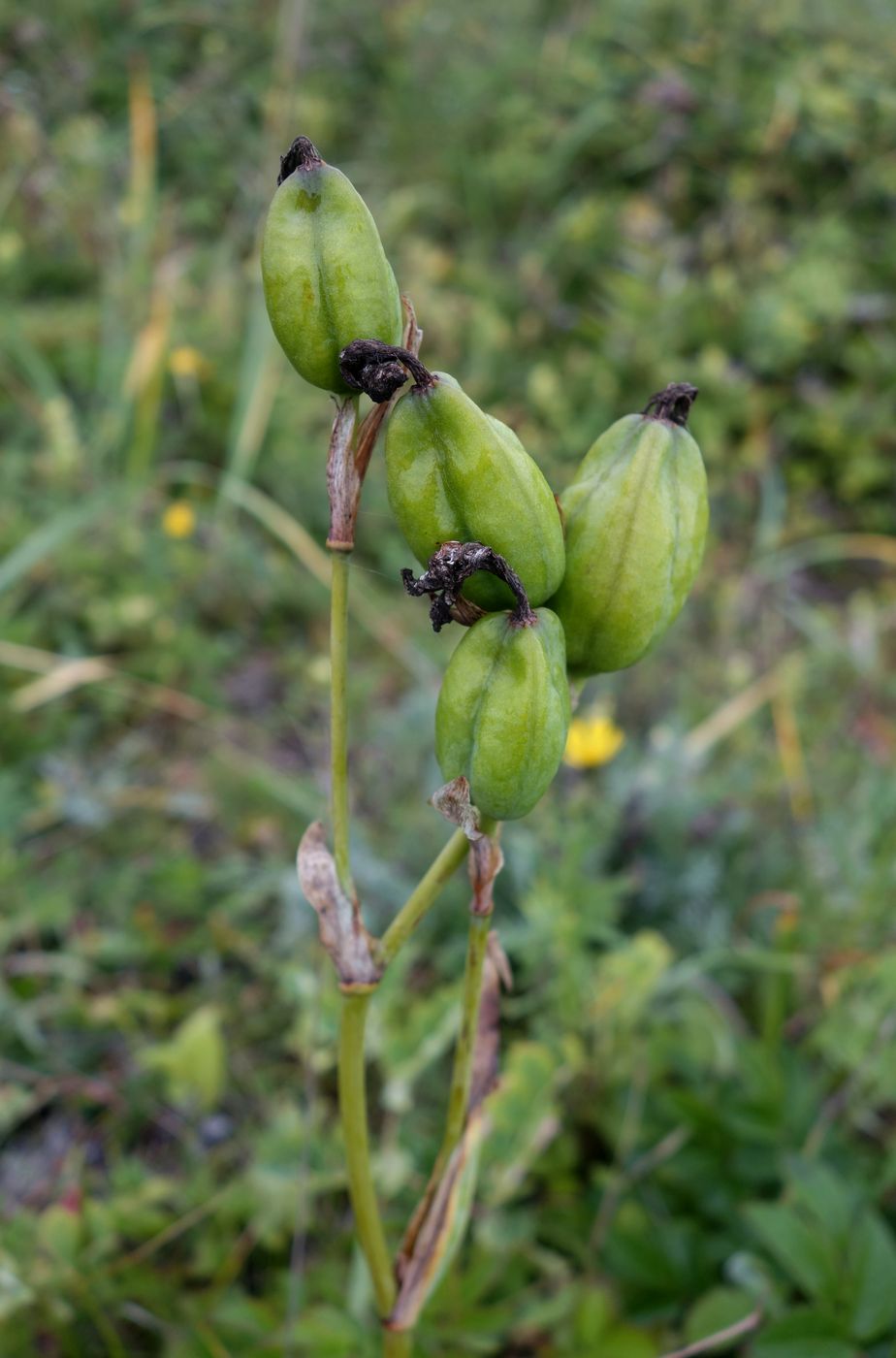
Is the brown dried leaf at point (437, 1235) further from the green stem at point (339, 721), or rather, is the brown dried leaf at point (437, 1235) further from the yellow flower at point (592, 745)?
the yellow flower at point (592, 745)

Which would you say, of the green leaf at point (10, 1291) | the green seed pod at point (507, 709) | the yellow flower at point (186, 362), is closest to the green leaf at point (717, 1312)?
the green leaf at point (10, 1291)

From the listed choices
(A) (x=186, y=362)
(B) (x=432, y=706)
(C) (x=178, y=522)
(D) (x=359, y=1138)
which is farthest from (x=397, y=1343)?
(A) (x=186, y=362)

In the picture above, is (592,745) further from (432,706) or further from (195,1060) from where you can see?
(195,1060)

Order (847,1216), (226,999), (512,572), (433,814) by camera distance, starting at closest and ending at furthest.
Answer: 1. (512,572)
2. (847,1216)
3. (226,999)
4. (433,814)

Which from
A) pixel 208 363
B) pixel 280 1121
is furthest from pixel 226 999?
pixel 208 363

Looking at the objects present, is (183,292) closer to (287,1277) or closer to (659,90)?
(659,90)

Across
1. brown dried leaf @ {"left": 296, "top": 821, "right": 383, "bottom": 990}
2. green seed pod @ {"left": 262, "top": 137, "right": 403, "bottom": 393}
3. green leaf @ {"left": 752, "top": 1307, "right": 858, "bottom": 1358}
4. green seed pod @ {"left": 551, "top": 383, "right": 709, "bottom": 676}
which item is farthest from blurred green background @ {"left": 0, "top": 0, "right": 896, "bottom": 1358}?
green seed pod @ {"left": 262, "top": 137, "right": 403, "bottom": 393}

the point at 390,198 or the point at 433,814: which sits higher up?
the point at 390,198
